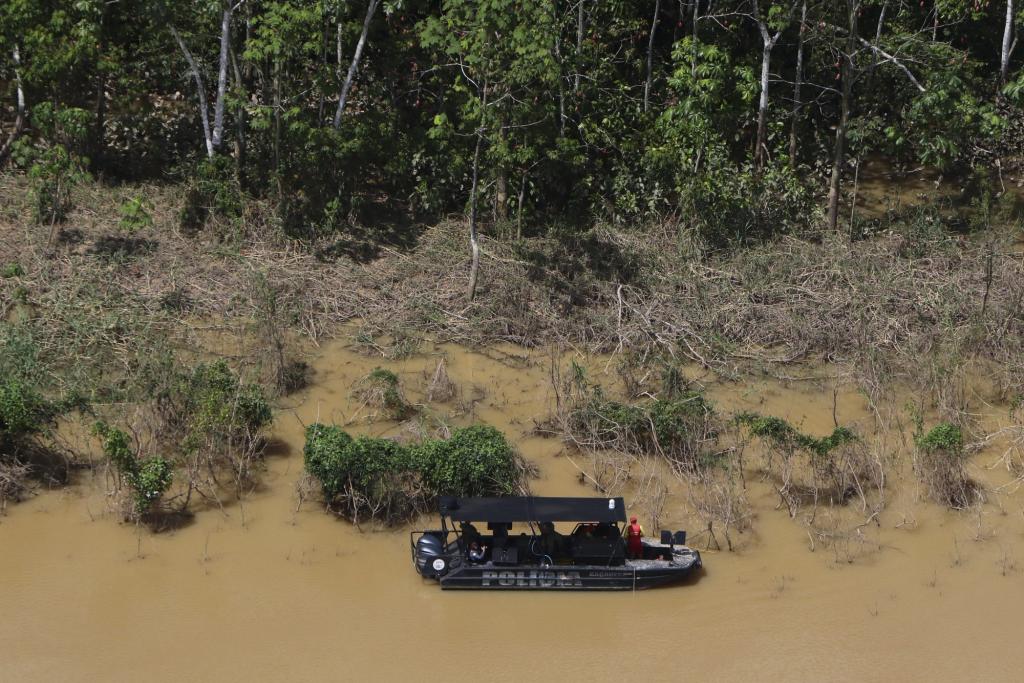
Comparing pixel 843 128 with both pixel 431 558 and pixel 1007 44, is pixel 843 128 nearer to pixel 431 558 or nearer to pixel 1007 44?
pixel 1007 44

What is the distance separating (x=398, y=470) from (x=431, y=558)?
122 centimetres

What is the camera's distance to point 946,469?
1366 cm

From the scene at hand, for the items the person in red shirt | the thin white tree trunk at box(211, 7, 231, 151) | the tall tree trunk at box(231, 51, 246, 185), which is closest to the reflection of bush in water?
the person in red shirt

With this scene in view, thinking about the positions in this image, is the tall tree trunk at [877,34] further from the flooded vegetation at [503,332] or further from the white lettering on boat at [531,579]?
the white lettering on boat at [531,579]

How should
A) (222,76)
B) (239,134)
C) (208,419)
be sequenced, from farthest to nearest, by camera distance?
(239,134) → (222,76) → (208,419)

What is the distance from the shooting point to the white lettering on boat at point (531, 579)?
39.6ft

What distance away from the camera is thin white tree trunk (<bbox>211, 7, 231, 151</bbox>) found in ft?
56.4

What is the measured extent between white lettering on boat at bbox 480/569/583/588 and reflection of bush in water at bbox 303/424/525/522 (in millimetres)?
1306

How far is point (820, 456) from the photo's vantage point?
1372cm

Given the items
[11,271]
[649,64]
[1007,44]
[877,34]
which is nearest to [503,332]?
[649,64]

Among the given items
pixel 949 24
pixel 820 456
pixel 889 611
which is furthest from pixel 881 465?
pixel 949 24

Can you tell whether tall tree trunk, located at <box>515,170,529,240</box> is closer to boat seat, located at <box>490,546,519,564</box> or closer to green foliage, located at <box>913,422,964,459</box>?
green foliage, located at <box>913,422,964,459</box>

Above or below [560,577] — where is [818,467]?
above

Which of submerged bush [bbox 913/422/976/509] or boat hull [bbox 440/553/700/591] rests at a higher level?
submerged bush [bbox 913/422/976/509]
